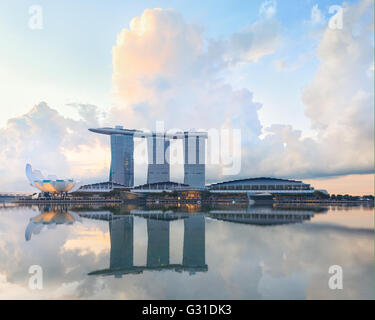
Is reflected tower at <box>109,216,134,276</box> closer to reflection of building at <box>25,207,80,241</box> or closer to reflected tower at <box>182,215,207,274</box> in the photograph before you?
reflected tower at <box>182,215,207,274</box>

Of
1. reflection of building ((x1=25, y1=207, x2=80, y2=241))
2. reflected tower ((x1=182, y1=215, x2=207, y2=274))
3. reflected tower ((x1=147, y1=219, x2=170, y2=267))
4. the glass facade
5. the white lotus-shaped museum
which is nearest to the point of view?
reflected tower ((x1=182, y1=215, x2=207, y2=274))

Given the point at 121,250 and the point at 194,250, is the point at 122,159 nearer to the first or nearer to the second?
the point at 121,250

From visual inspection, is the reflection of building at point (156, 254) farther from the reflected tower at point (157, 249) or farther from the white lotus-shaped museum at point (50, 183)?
the white lotus-shaped museum at point (50, 183)

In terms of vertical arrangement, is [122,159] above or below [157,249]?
above

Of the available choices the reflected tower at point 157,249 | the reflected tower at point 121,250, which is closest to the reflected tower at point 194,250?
the reflected tower at point 157,249

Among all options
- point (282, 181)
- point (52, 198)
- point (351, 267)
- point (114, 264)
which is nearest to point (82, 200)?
point (52, 198)

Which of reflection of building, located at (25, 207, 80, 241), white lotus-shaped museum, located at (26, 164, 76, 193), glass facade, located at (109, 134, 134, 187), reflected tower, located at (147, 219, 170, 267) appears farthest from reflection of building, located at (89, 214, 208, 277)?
glass facade, located at (109, 134, 134, 187)

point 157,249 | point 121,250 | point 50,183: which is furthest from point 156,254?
point 50,183

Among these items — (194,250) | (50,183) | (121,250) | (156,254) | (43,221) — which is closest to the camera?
(156,254)
